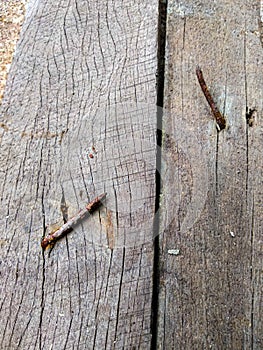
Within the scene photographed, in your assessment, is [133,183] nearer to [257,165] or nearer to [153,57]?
[257,165]

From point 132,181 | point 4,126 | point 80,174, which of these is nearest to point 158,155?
point 132,181

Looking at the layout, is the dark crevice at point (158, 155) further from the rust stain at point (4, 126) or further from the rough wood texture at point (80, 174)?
the rust stain at point (4, 126)

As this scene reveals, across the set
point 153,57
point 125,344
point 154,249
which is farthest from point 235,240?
point 153,57

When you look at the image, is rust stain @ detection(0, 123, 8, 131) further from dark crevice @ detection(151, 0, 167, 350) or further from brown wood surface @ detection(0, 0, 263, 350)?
dark crevice @ detection(151, 0, 167, 350)

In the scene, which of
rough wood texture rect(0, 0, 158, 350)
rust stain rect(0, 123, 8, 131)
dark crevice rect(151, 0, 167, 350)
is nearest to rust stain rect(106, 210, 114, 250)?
rough wood texture rect(0, 0, 158, 350)

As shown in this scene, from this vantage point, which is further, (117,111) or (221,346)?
(117,111)

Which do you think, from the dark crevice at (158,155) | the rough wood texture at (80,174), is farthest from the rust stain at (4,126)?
the dark crevice at (158,155)
